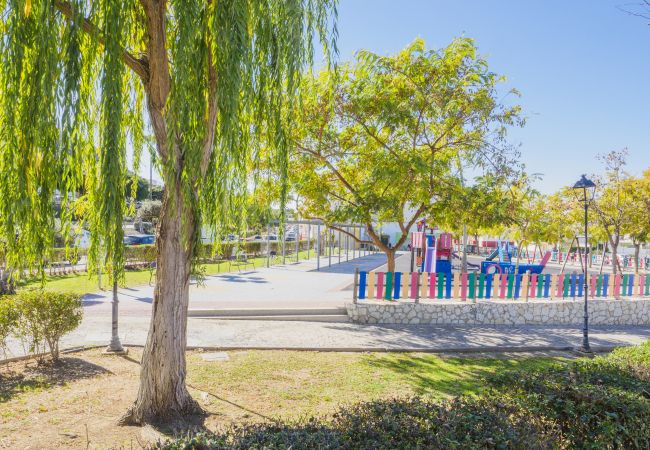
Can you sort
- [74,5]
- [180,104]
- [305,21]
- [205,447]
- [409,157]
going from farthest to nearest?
1. [409,157]
2. [305,21]
3. [180,104]
4. [74,5]
5. [205,447]

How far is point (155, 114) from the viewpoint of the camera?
16.0ft

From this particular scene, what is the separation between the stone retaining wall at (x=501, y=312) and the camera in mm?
11445

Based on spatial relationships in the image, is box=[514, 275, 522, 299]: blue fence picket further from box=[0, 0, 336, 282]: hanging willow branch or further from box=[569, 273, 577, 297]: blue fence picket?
box=[0, 0, 336, 282]: hanging willow branch

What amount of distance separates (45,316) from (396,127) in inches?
336

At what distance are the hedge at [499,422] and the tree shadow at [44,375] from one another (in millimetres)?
4723

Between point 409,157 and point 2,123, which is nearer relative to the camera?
point 2,123

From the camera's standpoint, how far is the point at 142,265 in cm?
2242

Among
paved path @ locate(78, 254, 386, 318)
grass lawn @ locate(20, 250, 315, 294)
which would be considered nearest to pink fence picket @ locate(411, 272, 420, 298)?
paved path @ locate(78, 254, 386, 318)

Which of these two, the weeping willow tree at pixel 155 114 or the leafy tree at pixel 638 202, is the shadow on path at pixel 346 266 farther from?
the weeping willow tree at pixel 155 114

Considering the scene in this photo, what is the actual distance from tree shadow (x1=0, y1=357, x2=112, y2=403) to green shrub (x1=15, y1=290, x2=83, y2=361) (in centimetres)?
26

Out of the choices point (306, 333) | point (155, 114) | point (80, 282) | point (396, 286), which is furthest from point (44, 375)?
point (80, 282)

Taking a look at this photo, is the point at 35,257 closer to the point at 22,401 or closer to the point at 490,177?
the point at 22,401

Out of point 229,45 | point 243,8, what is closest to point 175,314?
point 229,45

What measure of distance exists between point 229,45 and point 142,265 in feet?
67.9
